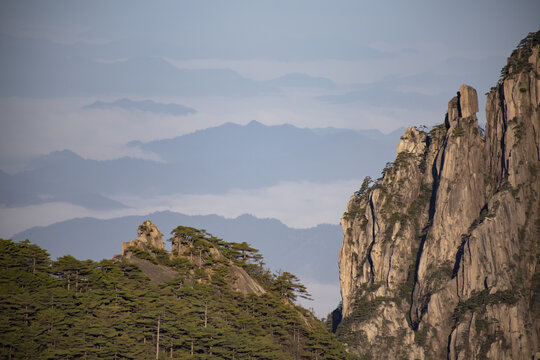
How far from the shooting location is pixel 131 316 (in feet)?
542

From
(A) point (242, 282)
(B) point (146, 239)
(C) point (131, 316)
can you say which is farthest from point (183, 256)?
(C) point (131, 316)

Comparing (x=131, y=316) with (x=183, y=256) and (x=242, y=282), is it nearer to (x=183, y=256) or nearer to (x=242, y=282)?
(x=183, y=256)

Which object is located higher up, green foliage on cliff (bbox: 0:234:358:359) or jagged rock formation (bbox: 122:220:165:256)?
jagged rock formation (bbox: 122:220:165:256)

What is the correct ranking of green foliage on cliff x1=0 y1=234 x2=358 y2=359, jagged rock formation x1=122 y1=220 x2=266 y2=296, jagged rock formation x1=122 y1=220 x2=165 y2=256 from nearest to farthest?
green foliage on cliff x1=0 y1=234 x2=358 y2=359
jagged rock formation x1=122 y1=220 x2=266 y2=296
jagged rock formation x1=122 y1=220 x2=165 y2=256

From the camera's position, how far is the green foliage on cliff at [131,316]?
509 ft

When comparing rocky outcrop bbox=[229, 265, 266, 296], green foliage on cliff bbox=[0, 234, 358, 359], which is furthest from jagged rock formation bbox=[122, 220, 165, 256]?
rocky outcrop bbox=[229, 265, 266, 296]

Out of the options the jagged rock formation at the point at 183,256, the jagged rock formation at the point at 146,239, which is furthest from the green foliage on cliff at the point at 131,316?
the jagged rock formation at the point at 146,239

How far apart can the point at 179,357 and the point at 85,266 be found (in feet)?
75.4

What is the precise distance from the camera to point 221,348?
6594 inches

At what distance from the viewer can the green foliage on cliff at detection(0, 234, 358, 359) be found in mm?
155250

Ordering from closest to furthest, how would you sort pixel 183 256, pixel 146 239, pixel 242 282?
pixel 242 282
pixel 183 256
pixel 146 239

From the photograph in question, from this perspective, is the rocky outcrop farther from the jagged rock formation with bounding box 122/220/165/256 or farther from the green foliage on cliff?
the jagged rock formation with bounding box 122/220/165/256

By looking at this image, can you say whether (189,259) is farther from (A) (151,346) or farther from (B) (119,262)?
(A) (151,346)

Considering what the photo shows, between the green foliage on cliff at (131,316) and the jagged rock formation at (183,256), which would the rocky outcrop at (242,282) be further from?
the green foliage on cliff at (131,316)
